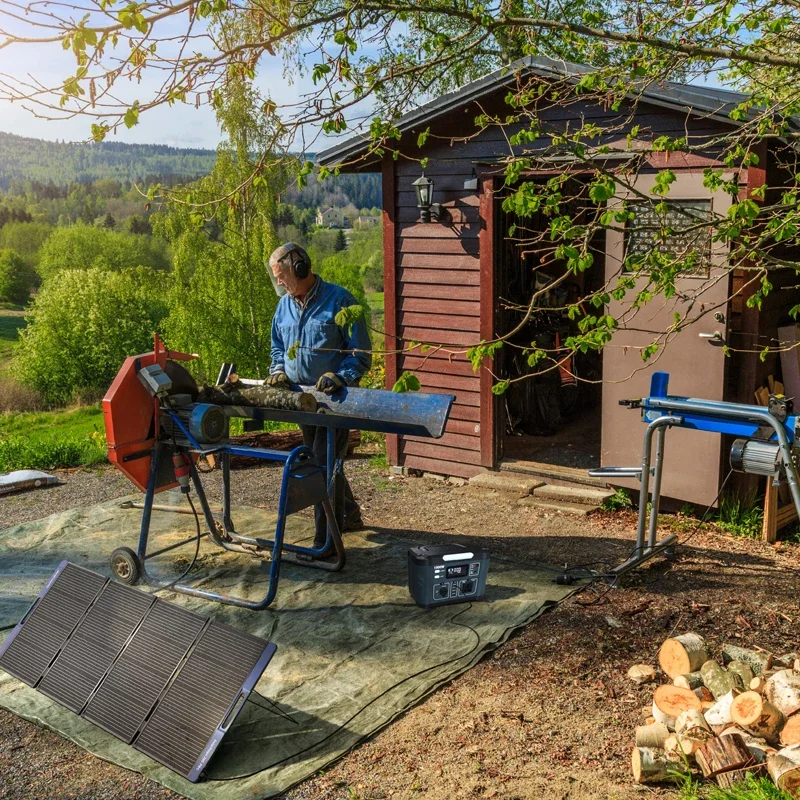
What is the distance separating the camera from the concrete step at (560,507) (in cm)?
723

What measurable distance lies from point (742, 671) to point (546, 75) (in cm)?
462

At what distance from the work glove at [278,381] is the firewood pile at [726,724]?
2939 mm

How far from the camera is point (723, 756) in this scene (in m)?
3.44

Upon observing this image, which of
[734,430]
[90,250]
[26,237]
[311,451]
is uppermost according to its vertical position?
[26,237]

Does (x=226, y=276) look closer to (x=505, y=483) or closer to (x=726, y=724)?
(x=505, y=483)

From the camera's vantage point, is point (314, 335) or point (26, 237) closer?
point (314, 335)

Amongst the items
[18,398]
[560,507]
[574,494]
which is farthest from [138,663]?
[18,398]

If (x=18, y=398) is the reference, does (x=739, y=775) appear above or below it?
above

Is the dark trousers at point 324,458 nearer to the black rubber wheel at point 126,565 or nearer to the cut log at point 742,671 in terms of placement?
the black rubber wheel at point 126,565

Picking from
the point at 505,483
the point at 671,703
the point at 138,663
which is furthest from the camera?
the point at 505,483

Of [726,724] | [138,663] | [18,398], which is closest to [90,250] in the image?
[18,398]

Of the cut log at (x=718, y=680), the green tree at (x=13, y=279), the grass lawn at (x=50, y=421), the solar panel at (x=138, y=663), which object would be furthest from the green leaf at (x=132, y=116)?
the green tree at (x=13, y=279)

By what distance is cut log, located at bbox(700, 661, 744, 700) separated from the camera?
13.0 ft

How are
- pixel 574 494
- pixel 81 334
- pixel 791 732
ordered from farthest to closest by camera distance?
pixel 81 334
pixel 574 494
pixel 791 732
